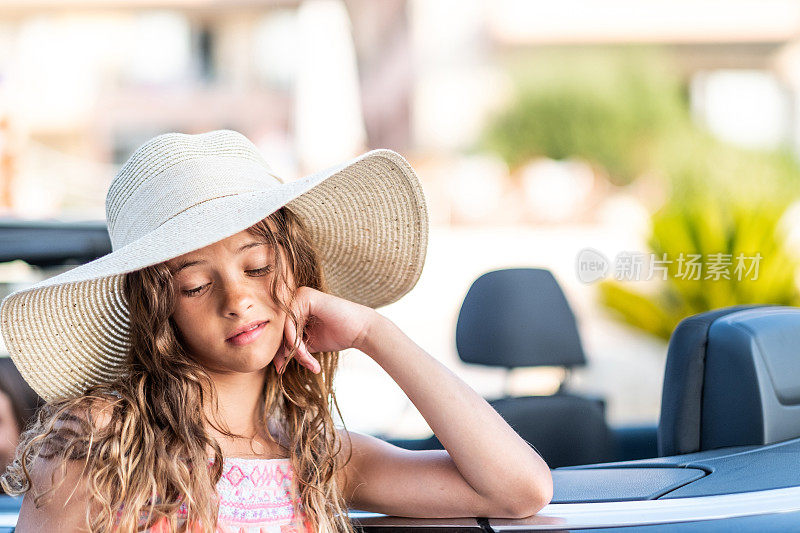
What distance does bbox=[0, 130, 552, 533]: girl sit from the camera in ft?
4.84

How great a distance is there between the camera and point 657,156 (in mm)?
11859

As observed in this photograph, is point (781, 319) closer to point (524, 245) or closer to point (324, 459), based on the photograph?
point (324, 459)

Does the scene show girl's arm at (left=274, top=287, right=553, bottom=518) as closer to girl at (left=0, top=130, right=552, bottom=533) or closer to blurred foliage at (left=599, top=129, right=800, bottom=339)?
girl at (left=0, top=130, right=552, bottom=533)

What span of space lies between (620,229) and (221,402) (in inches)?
309

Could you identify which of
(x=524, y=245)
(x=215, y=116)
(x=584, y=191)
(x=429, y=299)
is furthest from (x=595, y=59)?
(x=215, y=116)

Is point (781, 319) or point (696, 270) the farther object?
point (696, 270)

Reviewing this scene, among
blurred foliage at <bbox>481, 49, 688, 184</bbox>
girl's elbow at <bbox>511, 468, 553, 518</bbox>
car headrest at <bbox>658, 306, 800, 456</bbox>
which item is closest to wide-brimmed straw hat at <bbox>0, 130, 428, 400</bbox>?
girl's elbow at <bbox>511, 468, 553, 518</bbox>

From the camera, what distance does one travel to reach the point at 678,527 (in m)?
1.49

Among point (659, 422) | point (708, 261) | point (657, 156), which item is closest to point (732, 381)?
point (659, 422)

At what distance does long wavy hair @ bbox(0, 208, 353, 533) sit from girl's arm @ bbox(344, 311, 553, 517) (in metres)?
0.11

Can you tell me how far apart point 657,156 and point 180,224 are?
11042 millimetres

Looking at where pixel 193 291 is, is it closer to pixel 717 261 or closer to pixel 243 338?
pixel 243 338

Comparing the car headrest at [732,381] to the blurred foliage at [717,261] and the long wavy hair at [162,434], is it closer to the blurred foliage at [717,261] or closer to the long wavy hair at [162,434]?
the long wavy hair at [162,434]

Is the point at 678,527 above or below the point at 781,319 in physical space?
below
